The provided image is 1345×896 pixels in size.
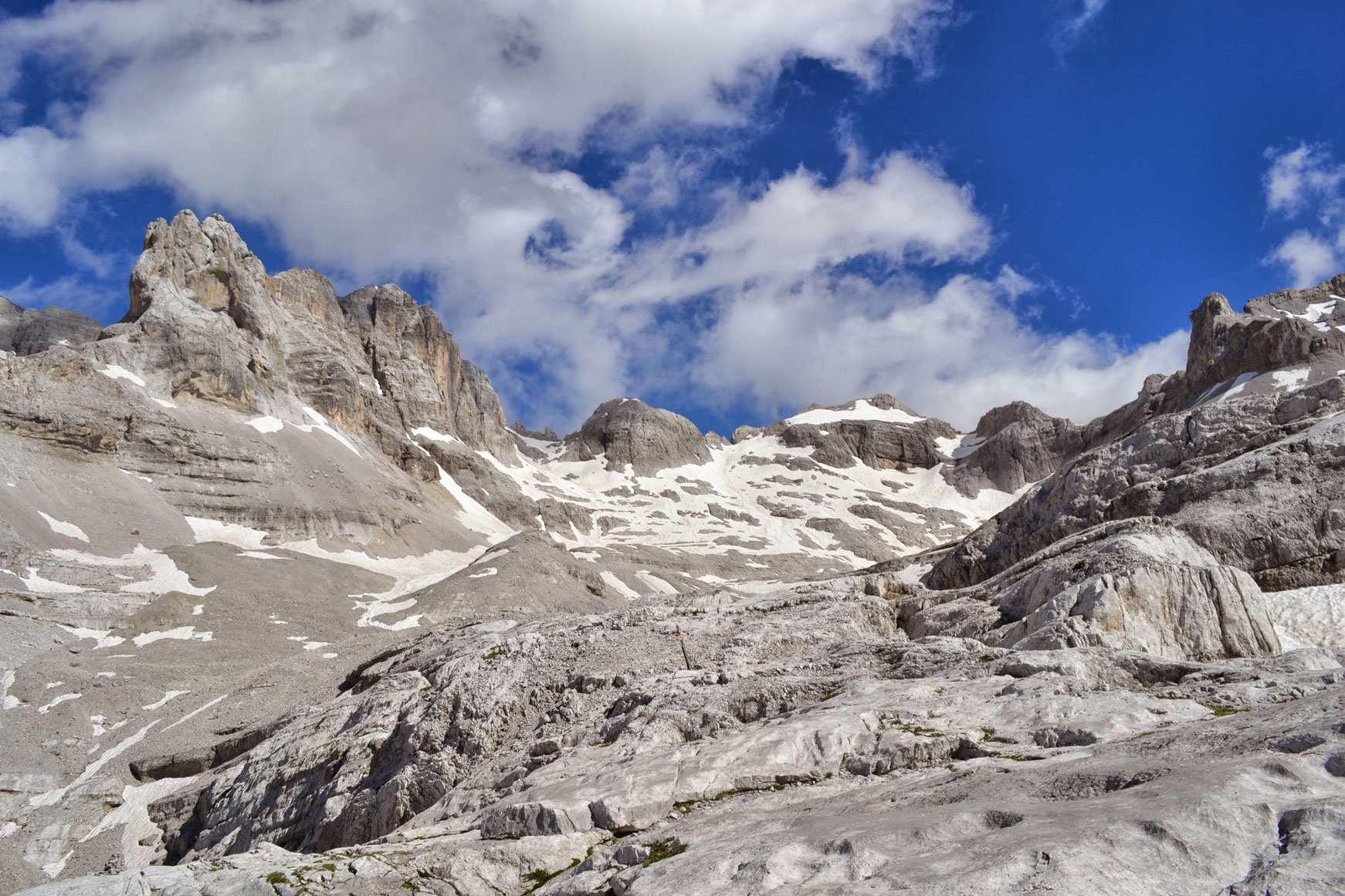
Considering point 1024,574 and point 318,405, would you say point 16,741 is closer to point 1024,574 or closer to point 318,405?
point 1024,574

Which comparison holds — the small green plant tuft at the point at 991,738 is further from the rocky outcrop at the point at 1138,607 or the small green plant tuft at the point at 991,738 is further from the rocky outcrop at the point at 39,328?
the rocky outcrop at the point at 39,328

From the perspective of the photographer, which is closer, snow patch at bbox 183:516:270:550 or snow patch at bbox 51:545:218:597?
snow patch at bbox 51:545:218:597

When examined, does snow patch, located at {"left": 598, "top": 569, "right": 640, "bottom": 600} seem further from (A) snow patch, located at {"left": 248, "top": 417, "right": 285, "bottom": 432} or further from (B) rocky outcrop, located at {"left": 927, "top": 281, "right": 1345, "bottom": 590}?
(B) rocky outcrop, located at {"left": 927, "top": 281, "right": 1345, "bottom": 590}

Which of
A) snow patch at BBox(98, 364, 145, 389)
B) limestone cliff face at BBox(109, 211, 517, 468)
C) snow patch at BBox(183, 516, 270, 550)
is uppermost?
limestone cliff face at BBox(109, 211, 517, 468)

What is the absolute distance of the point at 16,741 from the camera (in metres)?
41.4

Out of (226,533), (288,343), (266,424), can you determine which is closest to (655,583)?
(226,533)

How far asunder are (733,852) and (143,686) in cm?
5481

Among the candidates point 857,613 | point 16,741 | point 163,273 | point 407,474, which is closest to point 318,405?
point 407,474

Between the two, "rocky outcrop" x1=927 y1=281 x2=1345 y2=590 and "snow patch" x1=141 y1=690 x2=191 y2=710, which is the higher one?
"rocky outcrop" x1=927 y1=281 x2=1345 y2=590

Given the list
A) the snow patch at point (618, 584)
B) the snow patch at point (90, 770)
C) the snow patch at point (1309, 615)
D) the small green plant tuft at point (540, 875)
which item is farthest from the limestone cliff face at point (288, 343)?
the snow patch at point (1309, 615)

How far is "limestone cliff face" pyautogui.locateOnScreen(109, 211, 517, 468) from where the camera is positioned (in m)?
110

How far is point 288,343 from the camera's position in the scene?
440 ft

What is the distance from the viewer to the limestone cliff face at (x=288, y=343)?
109875 millimetres

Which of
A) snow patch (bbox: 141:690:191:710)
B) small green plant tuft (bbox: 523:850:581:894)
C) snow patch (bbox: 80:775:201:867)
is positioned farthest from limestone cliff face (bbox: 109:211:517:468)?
small green plant tuft (bbox: 523:850:581:894)
